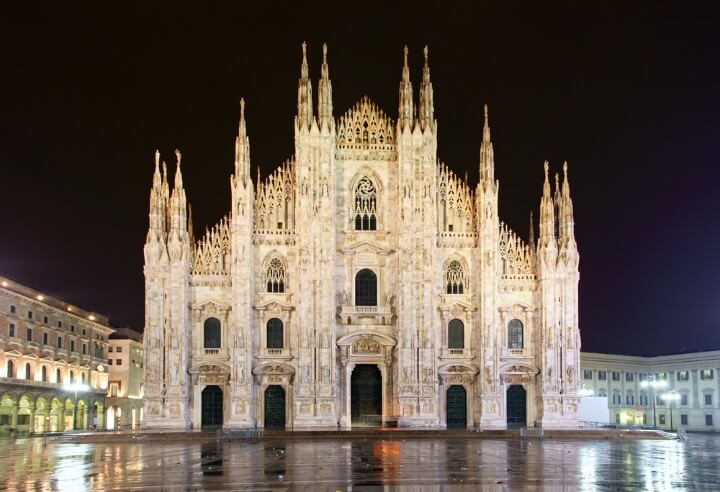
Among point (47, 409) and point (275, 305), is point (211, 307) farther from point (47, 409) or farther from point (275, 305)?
point (47, 409)

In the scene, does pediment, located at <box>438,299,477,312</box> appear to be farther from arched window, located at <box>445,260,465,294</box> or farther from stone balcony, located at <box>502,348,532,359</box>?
stone balcony, located at <box>502,348,532,359</box>

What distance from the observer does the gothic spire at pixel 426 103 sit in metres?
70.2

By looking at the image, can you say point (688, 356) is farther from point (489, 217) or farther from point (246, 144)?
point (246, 144)

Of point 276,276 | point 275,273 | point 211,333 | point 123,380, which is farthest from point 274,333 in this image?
point 123,380

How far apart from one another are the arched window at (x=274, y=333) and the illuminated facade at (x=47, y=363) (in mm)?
24096

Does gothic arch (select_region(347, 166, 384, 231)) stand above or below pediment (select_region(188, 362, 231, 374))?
above

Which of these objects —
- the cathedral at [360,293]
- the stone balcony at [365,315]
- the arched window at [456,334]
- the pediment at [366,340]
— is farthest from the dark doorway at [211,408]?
the arched window at [456,334]

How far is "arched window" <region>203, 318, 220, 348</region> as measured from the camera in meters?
68.2

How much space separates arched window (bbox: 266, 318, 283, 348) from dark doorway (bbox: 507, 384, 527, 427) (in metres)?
19.2

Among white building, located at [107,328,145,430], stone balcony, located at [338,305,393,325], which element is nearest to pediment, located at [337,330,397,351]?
stone balcony, located at [338,305,393,325]

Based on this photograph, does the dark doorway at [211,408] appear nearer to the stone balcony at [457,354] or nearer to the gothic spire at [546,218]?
the stone balcony at [457,354]

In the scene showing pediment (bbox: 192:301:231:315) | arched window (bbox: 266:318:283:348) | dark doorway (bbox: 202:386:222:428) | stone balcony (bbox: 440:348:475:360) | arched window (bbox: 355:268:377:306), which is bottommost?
dark doorway (bbox: 202:386:222:428)

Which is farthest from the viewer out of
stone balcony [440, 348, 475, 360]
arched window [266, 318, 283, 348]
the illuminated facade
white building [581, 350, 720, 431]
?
white building [581, 350, 720, 431]

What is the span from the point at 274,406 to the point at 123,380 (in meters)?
49.7
